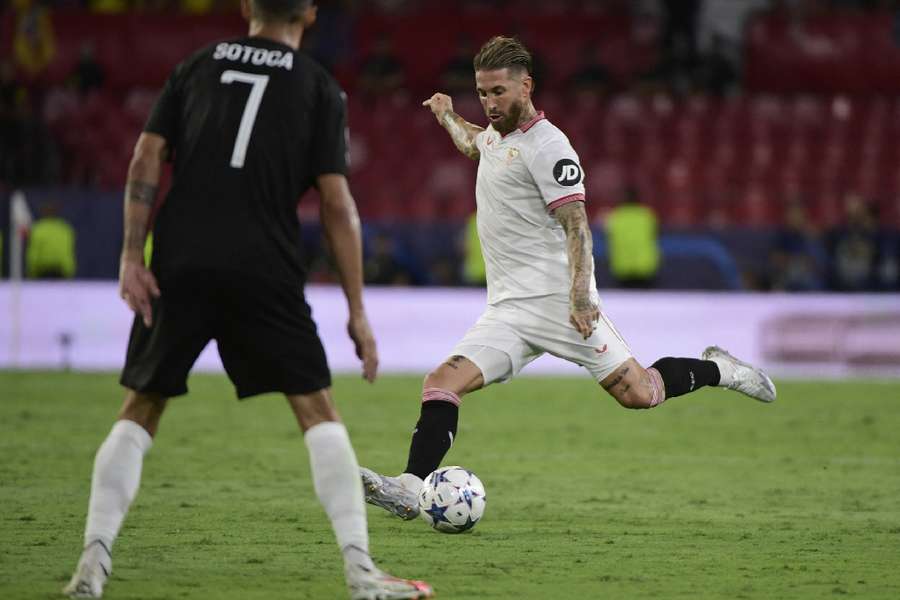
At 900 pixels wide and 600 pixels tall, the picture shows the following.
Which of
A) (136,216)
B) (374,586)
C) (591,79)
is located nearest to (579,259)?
(374,586)

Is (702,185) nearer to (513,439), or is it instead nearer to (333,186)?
(513,439)

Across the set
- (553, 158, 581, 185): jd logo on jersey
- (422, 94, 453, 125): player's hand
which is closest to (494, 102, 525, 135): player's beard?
(553, 158, 581, 185): jd logo on jersey

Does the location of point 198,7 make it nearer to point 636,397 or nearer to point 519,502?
point 519,502

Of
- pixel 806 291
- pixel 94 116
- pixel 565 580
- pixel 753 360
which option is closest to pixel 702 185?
pixel 806 291

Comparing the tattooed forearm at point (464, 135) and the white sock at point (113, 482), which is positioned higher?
the tattooed forearm at point (464, 135)

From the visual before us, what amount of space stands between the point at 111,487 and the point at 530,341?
2.61 meters

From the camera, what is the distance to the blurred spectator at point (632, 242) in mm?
18234

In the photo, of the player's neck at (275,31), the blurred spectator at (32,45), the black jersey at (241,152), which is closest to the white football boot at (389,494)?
the black jersey at (241,152)

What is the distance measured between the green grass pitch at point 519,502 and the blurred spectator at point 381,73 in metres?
9.32

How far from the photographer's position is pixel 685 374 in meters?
7.69

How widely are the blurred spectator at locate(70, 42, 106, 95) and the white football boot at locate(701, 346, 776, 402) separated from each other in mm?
15887

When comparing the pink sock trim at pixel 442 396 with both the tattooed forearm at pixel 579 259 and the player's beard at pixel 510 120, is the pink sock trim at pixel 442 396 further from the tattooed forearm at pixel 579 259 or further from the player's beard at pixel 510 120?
the player's beard at pixel 510 120

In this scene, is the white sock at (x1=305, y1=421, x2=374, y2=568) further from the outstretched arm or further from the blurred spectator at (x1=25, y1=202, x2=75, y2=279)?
the blurred spectator at (x1=25, y1=202, x2=75, y2=279)

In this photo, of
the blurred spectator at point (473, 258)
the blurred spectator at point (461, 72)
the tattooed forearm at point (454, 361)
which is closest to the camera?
the tattooed forearm at point (454, 361)
